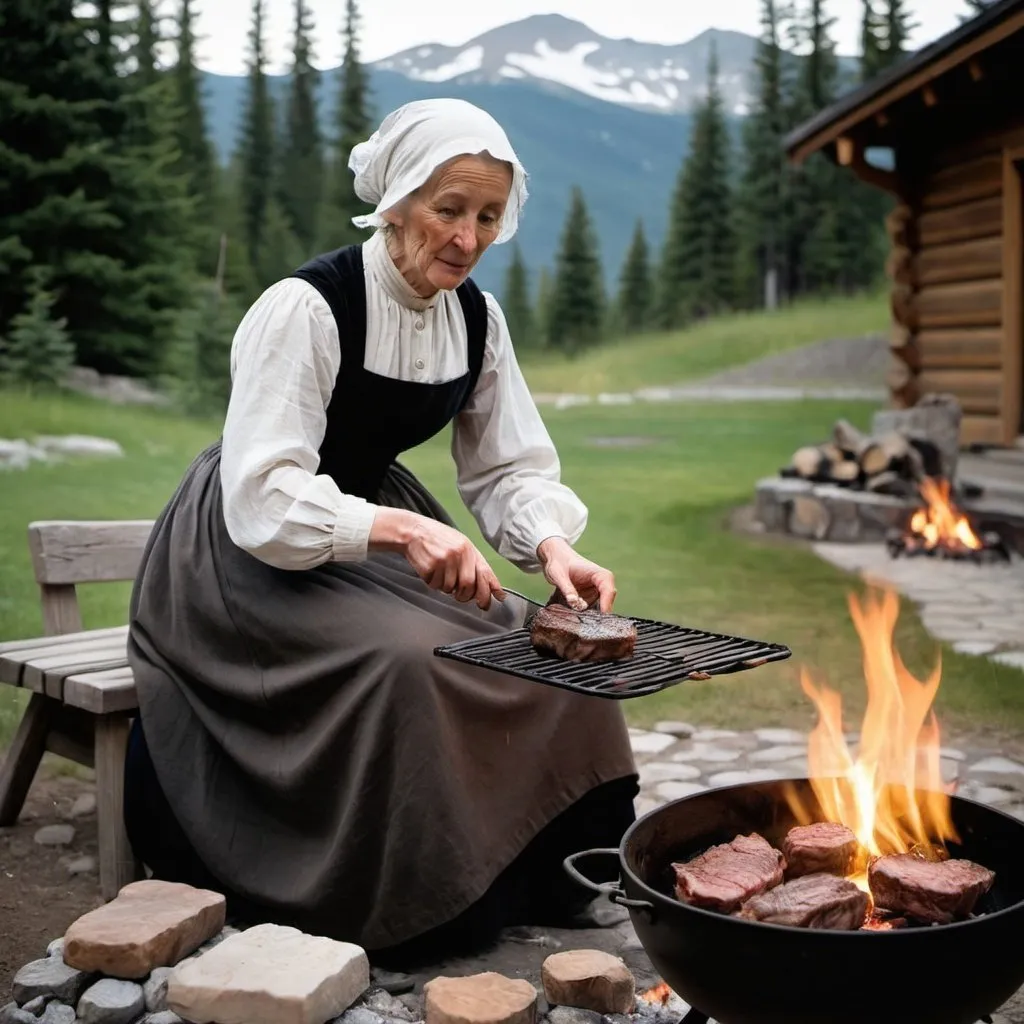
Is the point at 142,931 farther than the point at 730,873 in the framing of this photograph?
Yes

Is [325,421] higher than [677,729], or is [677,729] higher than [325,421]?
[325,421]

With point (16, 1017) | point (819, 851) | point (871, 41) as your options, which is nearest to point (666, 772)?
point (819, 851)

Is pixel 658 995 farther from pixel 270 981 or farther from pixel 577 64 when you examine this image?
pixel 577 64

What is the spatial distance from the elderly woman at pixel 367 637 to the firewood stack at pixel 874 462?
6.09 metres

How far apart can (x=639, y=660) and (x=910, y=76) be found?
741cm

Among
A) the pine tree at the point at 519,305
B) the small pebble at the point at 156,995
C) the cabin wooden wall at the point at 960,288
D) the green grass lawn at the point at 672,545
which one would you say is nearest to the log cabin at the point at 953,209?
the cabin wooden wall at the point at 960,288

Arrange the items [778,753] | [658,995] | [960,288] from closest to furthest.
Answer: [658,995]
[778,753]
[960,288]

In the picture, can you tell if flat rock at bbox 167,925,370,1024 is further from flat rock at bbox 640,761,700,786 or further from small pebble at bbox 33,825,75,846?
flat rock at bbox 640,761,700,786

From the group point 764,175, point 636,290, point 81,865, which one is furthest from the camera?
point 764,175

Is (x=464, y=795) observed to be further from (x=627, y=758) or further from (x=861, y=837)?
(x=861, y=837)

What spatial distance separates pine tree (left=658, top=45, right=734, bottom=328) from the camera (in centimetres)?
2009

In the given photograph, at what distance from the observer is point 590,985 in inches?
101

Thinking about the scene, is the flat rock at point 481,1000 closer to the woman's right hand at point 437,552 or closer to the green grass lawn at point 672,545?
the woman's right hand at point 437,552

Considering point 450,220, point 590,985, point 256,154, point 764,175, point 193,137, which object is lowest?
point 590,985
